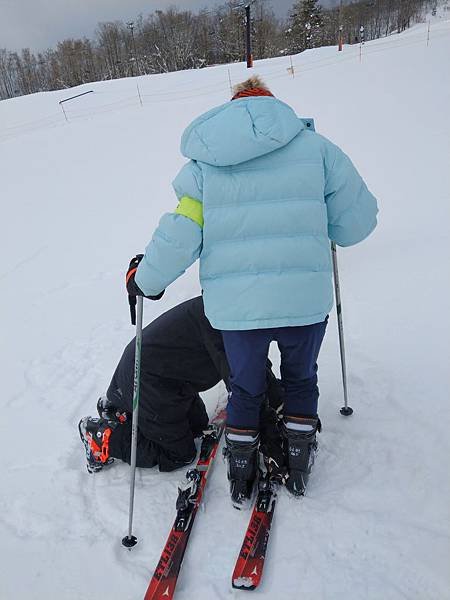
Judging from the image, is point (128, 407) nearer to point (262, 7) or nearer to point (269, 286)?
point (269, 286)

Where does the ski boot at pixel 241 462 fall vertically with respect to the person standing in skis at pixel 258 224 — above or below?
below

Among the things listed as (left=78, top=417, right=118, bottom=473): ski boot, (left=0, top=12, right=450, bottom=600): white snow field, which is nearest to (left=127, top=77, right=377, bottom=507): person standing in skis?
(left=0, top=12, right=450, bottom=600): white snow field

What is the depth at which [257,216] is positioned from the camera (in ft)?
5.58

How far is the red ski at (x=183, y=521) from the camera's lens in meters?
1.81

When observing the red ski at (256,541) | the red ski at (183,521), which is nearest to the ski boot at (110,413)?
the red ski at (183,521)

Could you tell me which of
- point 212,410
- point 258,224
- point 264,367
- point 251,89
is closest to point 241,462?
point 264,367

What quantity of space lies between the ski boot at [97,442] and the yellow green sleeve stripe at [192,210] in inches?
53.3

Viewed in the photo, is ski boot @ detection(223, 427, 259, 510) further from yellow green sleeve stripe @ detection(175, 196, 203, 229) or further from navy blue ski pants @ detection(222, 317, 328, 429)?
yellow green sleeve stripe @ detection(175, 196, 203, 229)

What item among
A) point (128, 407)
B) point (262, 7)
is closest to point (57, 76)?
point (262, 7)

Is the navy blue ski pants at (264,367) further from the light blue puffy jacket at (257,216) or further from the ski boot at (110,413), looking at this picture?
the ski boot at (110,413)

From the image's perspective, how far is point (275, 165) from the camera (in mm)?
1680

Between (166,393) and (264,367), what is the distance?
0.65m

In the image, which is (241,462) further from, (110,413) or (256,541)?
(110,413)

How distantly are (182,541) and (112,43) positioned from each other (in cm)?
6167
